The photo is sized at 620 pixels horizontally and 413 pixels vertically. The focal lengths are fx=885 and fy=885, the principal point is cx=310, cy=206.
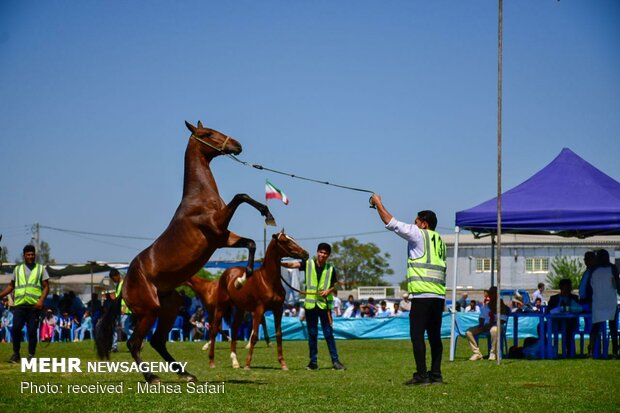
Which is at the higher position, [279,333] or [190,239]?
[190,239]

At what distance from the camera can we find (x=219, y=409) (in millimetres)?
8375

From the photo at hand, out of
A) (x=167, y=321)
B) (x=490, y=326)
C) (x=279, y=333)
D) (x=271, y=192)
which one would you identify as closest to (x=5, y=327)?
(x=271, y=192)

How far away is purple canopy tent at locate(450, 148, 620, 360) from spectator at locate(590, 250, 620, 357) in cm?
81

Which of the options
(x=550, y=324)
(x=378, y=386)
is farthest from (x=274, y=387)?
(x=550, y=324)

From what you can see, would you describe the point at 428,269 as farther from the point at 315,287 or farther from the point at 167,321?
the point at 315,287

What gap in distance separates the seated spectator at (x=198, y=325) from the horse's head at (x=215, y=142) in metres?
19.8

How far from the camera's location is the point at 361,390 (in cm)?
1019

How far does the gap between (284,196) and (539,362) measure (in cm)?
986

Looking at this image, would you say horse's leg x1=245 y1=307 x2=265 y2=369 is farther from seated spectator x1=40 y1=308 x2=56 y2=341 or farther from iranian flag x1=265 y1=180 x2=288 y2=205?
seated spectator x1=40 y1=308 x2=56 y2=341

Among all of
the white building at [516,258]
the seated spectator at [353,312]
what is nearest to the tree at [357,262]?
the white building at [516,258]

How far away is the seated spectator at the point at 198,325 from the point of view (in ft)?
100

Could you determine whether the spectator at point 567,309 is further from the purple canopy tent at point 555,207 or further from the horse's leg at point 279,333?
the horse's leg at point 279,333

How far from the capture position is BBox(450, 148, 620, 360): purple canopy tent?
16.4m

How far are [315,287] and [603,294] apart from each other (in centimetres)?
553
